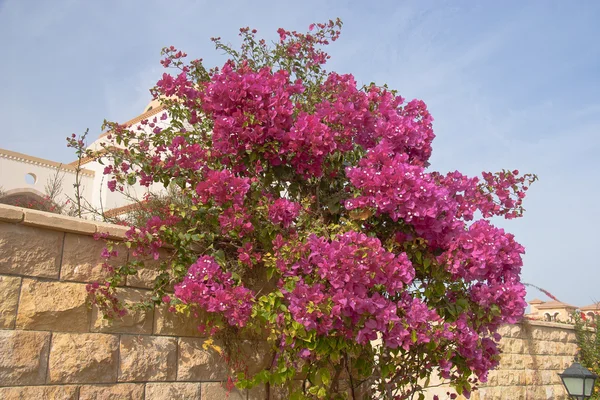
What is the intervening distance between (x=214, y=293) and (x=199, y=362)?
2.21ft

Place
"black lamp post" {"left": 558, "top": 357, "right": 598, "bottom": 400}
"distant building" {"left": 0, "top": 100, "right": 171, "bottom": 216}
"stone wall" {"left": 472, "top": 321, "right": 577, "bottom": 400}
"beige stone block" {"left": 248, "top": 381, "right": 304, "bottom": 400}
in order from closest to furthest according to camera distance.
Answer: "beige stone block" {"left": 248, "top": 381, "right": 304, "bottom": 400}
"black lamp post" {"left": 558, "top": 357, "right": 598, "bottom": 400}
"stone wall" {"left": 472, "top": 321, "right": 577, "bottom": 400}
"distant building" {"left": 0, "top": 100, "right": 171, "bottom": 216}

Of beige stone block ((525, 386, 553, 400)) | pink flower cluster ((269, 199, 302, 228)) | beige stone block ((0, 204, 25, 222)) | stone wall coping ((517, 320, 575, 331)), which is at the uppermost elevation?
pink flower cluster ((269, 199, 302, 228))

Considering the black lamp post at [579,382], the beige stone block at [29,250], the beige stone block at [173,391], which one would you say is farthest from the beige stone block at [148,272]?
the black lamp post at [579,382]

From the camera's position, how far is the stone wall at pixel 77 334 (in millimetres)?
2912

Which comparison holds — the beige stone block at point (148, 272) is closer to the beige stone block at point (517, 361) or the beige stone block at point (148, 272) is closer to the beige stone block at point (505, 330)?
the beige stone block at point (505, 330)

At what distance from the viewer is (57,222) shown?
10.3 feet

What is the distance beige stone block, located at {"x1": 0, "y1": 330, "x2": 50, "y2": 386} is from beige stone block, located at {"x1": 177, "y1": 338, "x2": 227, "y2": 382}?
84 cm

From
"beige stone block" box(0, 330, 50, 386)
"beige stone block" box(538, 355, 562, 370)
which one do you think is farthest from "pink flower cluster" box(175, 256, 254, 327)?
"beige stone block" box(538, 355, 562, 370)

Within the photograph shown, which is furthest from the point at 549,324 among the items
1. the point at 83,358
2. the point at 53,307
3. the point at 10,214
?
the point at 10,214

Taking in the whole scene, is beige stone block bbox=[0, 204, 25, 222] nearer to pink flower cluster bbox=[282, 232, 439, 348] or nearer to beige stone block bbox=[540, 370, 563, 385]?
pink flower cluster bbox=[282, 232, 439, 348]

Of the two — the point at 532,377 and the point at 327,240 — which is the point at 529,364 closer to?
the point at 532,377

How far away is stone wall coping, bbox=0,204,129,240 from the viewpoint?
2957mm

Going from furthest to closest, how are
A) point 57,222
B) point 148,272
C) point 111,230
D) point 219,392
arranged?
1. point 219,392
2. point 148,272
3. point 111,230
4. point 57,222

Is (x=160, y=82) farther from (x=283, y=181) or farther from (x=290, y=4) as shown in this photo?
(x=290, y=4)
